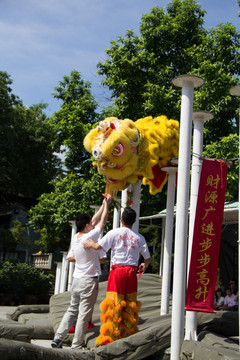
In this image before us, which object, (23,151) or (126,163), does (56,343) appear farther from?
(23,151)

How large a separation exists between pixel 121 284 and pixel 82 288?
51 centimetres

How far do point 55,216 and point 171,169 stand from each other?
9075 millimetres

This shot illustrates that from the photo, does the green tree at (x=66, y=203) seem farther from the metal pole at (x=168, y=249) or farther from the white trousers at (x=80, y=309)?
the white trousers at (x=80, y=309)

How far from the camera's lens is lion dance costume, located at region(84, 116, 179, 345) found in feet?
16.7

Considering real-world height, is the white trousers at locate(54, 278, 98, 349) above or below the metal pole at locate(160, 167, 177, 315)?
below

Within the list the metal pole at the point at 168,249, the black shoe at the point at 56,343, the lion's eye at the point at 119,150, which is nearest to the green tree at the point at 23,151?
the metal pole at the point at 168,249

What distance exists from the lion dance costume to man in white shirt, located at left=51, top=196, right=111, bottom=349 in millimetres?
208

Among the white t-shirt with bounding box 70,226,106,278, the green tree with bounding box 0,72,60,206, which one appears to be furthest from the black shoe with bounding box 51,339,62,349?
the green tree with bounding box 0,72,60,206

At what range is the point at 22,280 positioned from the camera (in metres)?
16.9

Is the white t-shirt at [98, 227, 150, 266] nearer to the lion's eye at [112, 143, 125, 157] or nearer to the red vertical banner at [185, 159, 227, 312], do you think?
the red vertical banner at [185, 159, 227, 312]

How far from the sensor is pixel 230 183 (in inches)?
465

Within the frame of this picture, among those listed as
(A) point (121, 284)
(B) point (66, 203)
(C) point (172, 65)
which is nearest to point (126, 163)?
(A) point (121, 284)

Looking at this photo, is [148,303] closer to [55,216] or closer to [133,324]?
[133,324]

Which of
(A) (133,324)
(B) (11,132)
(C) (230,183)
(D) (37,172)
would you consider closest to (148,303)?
(A) (133,324)
